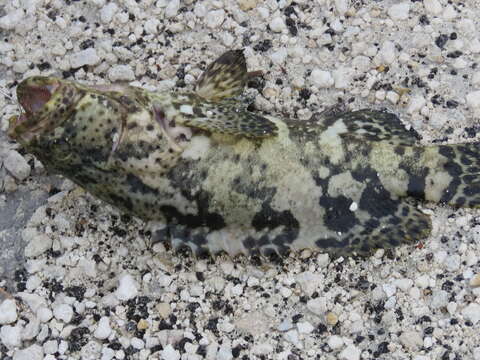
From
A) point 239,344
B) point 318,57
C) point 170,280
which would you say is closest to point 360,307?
point 239,344

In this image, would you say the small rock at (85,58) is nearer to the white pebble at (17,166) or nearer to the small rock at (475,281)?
the white pebble at (17,166)

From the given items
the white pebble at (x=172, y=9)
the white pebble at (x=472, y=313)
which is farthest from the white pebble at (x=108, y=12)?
the white pebble at (x=472, y=313)

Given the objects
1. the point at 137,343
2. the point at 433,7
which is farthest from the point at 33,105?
the point at 433,7

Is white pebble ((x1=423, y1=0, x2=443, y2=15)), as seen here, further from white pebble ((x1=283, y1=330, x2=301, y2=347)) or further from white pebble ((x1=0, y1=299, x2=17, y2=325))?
white pebble ((x1=0, y1=299, x2=17, y2=325))

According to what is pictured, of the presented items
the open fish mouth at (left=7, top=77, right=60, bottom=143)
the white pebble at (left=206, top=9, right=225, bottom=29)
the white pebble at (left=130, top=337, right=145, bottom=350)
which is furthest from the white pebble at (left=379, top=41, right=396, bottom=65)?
the white pebble at (left=130, top=337, right=145, bottom=350)

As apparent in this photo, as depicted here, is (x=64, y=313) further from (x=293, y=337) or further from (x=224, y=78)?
(x=224, y=78)

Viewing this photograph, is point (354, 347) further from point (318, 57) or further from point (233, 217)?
point (318, 57)
